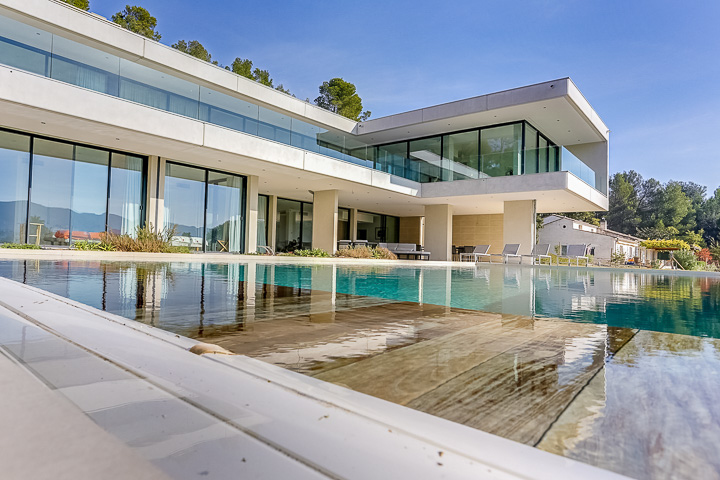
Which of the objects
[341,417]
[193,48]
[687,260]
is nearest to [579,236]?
[687,260]

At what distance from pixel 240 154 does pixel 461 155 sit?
974 centimetres

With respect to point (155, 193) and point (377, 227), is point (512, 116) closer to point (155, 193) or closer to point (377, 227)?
point (377, 227)

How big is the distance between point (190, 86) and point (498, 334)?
12674 mm

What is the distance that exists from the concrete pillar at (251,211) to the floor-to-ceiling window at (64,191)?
3759 millimetres

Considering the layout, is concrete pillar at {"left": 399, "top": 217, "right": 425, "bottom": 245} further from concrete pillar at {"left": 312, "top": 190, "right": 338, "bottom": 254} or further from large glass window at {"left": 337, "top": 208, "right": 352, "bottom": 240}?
concrete pillar at {"left": 312, "top": 190, "right": 338, "bottom": 254}

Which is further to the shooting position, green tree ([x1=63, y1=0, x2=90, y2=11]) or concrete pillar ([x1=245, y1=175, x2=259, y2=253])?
green tree ([x1=63, y1=0, x2=90, y2=11])

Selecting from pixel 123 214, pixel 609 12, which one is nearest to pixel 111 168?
pixel 123 214

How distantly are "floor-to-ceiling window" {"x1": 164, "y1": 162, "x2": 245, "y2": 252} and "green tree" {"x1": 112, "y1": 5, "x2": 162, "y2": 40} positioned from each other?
16954mm

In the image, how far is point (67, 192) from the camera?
457 inches

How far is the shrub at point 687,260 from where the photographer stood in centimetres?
1812

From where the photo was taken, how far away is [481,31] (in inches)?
1481

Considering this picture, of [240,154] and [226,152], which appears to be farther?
[240,154]

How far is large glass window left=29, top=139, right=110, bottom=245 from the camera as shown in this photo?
11.1 meters

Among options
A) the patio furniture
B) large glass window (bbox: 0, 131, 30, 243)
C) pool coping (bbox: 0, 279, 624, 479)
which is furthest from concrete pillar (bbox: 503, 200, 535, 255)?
pool coping (bbox: 0, 279, 624, 479)
